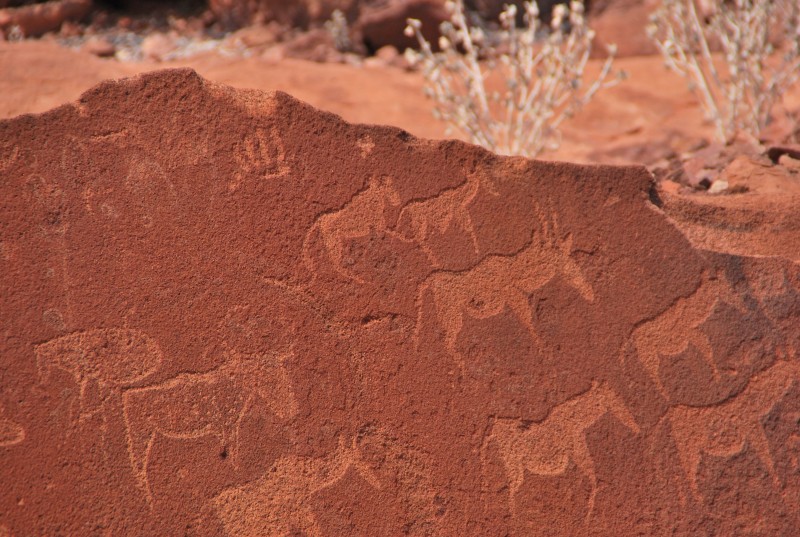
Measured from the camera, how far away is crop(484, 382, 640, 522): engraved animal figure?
1.56 meters

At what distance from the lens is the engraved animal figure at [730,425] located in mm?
1585

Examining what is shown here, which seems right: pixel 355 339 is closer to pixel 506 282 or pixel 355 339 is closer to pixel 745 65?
pixel 506 282

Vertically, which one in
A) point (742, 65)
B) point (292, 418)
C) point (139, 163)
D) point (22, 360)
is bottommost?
point (742, 65)

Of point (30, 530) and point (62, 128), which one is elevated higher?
point (62, 128)

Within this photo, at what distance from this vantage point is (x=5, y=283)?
1.50 metres

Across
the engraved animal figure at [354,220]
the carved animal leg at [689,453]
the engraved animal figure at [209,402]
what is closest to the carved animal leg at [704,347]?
the carved animal leg at [689,453]

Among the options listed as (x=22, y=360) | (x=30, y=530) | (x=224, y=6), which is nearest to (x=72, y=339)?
(x=22, y=360)

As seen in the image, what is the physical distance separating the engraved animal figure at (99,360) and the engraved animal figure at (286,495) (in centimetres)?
27

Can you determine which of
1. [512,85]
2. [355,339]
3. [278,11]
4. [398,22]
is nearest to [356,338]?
[355,339]

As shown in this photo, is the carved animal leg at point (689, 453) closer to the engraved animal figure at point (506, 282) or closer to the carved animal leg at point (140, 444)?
the engraved animal figure at point (506, 282)

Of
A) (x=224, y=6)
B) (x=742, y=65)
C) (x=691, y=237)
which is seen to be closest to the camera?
(x=691, y=237)

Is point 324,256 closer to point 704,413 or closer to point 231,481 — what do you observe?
point 231,481

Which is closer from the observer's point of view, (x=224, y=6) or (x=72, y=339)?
(x=72, y=339)

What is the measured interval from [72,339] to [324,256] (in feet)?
1.59
